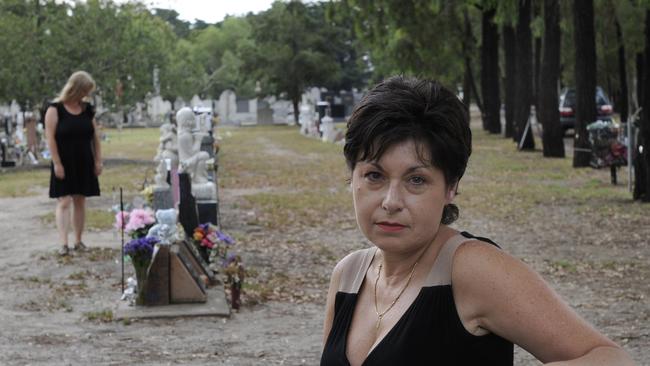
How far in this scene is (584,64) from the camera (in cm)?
2739

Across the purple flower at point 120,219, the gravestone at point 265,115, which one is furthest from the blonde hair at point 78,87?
the gravestone at point 265,115

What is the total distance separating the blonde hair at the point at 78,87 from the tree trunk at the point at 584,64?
50.1ft

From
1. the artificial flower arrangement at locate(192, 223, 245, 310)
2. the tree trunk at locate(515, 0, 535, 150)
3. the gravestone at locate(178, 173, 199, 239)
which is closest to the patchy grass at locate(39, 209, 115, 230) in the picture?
the gravestone at locate(178, 173, 199, 239)

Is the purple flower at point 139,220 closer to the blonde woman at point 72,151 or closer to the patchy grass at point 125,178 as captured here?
the blonde woman at point 72,151

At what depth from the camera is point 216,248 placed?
12148 millimetres

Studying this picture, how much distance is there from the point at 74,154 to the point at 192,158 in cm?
144

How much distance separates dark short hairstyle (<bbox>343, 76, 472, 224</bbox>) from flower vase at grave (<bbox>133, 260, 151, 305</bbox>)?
7.56m

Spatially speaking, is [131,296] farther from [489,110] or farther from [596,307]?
[489,110]

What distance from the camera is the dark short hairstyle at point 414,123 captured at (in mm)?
2889

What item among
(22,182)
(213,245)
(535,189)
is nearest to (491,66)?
(22,182)

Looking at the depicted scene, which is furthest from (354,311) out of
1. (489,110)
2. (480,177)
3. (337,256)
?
(489,110)

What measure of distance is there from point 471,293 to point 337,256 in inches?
452

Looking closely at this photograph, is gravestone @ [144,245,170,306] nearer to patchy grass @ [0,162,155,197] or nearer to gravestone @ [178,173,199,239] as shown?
gravestone @ [178,173,199,239]

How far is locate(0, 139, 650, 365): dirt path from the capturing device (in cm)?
877
